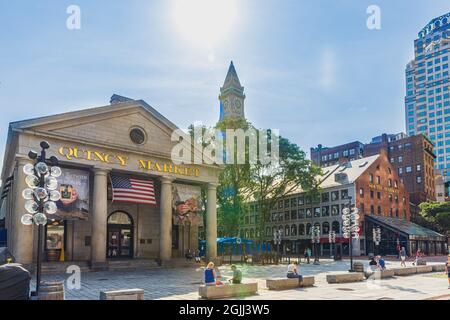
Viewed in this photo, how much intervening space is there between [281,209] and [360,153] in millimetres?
44825

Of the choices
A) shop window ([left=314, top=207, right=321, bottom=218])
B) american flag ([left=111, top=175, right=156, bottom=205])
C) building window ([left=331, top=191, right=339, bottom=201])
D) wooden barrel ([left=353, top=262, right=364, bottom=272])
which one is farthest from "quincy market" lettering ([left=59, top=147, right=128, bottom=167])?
shop window ([left=314, top=207, right=321, bottom=218])

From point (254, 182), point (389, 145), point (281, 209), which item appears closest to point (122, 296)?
point (254, 182)

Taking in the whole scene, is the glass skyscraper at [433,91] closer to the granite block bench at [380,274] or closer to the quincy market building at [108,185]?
the quincy market building at [108,185]

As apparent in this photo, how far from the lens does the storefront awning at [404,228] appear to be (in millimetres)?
61656

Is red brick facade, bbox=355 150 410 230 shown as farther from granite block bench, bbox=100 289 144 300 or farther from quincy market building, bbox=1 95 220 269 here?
granite block bench, bbox=100 289 144 300

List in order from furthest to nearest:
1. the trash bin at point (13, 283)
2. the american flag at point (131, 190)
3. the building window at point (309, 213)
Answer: the building window at point (309, 213), the american flag at point (131, 190), the trash bin at point (13, 283)

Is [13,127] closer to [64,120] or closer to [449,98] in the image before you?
[64,120]

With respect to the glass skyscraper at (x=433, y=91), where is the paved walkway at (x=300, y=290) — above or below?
below

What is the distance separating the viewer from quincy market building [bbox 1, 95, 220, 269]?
26.5 m

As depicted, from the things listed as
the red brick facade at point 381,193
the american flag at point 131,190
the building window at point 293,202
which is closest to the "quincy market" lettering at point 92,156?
the american flag at point 131,190

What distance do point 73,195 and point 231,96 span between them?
70.1m

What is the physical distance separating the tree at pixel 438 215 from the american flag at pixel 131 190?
206ft

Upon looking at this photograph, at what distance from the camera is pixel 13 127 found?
25.3 m

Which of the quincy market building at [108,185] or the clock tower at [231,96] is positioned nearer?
the quincy market building at [108,185]
